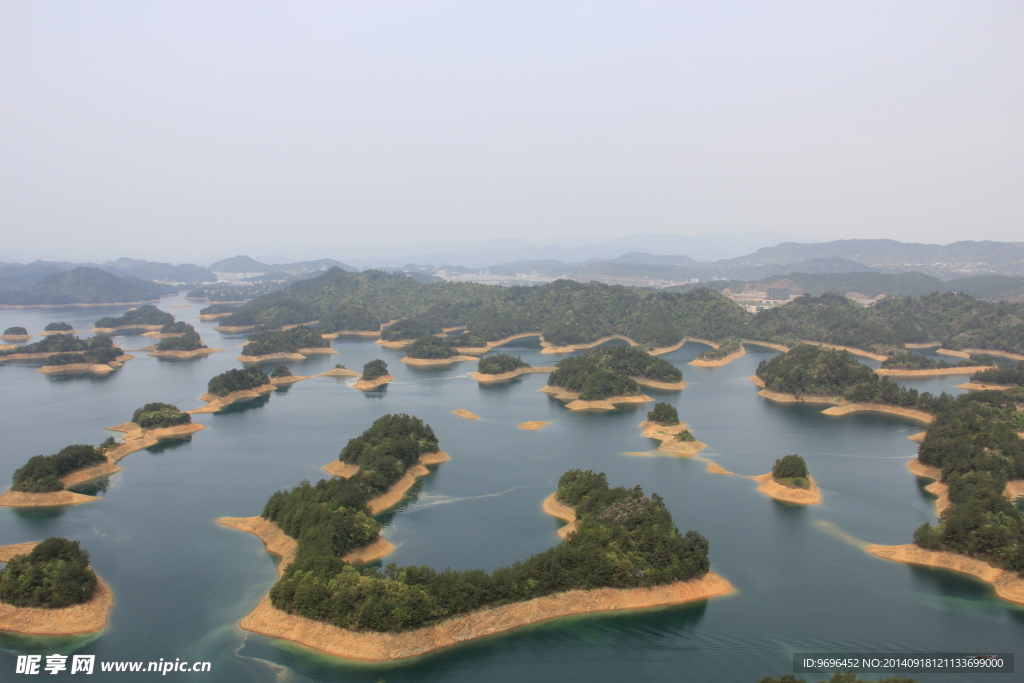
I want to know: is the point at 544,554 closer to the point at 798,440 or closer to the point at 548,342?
the point at 798,440

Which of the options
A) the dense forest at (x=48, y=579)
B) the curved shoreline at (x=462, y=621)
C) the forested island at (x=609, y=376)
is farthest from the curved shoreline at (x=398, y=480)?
the forested island at (x=609, y=376)

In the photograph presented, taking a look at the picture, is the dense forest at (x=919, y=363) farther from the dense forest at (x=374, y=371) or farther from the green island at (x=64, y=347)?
the green island at (x=64, y=347)

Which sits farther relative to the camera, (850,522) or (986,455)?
(986,455)

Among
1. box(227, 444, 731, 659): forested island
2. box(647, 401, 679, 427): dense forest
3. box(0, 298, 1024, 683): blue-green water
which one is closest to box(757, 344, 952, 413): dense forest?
box(0, 298, 1024, 683): blue-green water

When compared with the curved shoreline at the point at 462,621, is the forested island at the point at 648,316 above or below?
above

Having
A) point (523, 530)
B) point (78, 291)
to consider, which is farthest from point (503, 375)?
point (78, 291)

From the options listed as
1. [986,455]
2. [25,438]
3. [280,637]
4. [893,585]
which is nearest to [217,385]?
[25,438]

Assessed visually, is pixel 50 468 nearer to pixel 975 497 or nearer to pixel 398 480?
pixel 398 480
